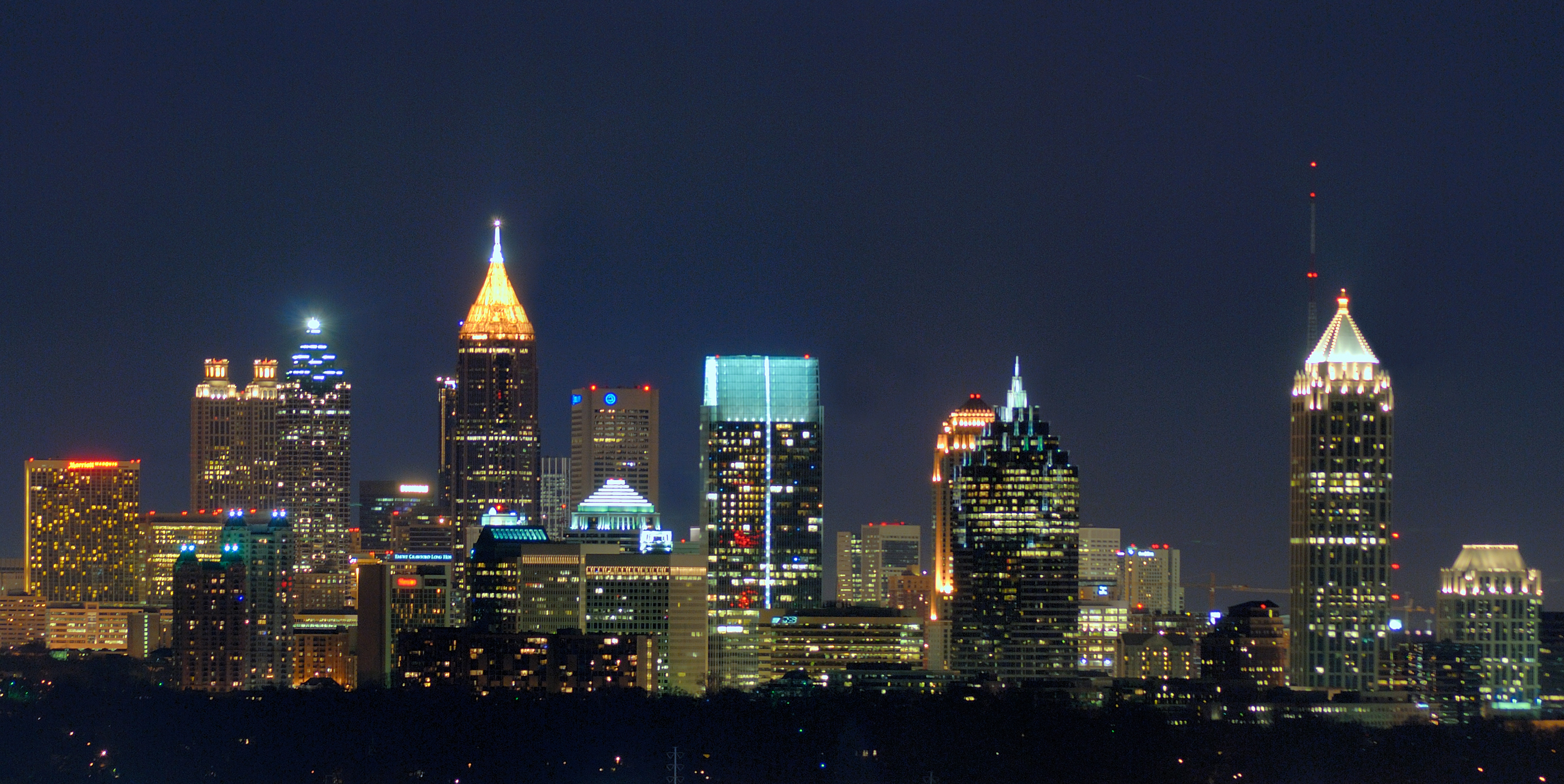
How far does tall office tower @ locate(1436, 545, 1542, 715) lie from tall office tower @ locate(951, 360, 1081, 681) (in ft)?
74.2

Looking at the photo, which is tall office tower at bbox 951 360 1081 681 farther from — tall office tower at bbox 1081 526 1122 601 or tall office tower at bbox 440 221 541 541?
tall office tower at bbox 440 221 541 541

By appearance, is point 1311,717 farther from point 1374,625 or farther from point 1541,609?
point 1541,609

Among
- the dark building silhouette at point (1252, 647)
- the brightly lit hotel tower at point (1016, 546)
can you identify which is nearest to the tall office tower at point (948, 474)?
the brightly lit hotel tower at point (1016, 546)

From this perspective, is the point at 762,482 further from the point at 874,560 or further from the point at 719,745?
the point at 719,745

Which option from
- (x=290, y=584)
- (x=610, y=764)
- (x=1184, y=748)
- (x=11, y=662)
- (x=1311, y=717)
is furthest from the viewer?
(x=290, y=584)

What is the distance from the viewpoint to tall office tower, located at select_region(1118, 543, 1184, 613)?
147 metres

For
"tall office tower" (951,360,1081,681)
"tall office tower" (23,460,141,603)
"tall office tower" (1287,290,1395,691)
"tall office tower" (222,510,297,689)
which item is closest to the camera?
"tall office tower" (1287,290,1395,691)

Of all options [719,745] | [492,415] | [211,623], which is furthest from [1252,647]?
[492,415]

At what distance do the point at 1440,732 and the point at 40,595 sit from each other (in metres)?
99.2

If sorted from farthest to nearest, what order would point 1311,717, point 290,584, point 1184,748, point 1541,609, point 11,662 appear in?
point 290,584, point 11,662, point 1541,609, point 1311,717, point 1184,748

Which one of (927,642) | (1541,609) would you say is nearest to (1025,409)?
(927,642)

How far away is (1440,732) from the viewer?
8625cm

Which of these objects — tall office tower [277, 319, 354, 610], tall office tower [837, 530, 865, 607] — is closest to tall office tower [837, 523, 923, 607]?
tall office tower [837, 530, 865, 607]

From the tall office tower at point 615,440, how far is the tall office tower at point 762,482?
12992mm
